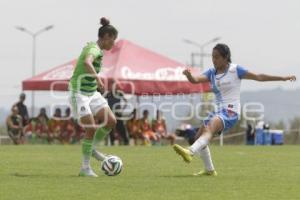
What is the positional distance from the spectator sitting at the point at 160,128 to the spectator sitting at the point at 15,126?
5039mm

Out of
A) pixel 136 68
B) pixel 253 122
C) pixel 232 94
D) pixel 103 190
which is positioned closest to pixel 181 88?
pixel 136 68

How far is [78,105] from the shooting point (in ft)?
42.0

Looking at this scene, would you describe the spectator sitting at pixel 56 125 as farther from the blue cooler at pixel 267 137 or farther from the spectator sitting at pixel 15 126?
the blue cooler at pixel 267 137

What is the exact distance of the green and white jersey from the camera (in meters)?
12.7

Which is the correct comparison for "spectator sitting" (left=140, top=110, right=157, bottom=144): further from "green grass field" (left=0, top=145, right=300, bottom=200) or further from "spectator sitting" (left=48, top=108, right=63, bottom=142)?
"green grass field" (left=0, top=145, right=300, bottom=200)

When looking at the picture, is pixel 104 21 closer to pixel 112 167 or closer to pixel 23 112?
pixel 112 167

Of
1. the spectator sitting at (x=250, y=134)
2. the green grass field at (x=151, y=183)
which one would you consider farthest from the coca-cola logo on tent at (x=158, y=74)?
the green grass field at (x=151, y=183)

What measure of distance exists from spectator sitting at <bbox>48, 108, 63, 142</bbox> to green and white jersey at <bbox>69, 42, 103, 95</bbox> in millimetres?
21069

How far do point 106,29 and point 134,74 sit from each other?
19.1m

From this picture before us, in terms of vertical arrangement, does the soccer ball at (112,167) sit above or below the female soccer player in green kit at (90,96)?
below

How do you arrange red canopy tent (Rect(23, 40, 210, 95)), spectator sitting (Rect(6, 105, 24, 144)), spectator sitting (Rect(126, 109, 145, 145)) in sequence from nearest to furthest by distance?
red canopy tent (Rect(23, 40, 210, 95)), spectator sitting (Rect(6, 105, 24, 144)), spectator sitting (Rect(126, 109, 145, 145))

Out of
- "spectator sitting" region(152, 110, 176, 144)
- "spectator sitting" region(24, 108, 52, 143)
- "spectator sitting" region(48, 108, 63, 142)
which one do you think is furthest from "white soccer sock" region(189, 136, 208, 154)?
"spectator sitting" region(24, 108, 52, 143)

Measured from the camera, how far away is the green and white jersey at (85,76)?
12.7 metres

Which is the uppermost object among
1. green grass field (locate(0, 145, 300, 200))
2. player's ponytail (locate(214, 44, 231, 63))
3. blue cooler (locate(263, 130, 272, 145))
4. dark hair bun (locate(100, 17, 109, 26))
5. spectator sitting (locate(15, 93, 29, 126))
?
dark hair bun (locate(100, 17, 109, 26))
